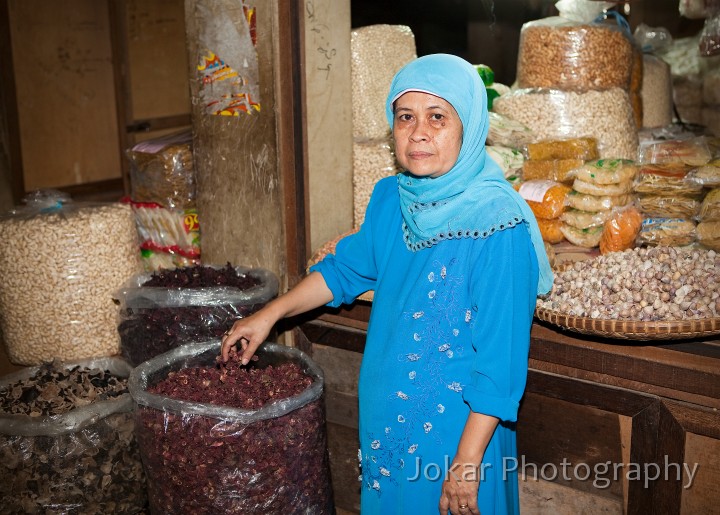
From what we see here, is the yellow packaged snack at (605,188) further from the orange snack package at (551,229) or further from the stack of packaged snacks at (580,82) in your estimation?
the stack of packaged snacks at (580,82)

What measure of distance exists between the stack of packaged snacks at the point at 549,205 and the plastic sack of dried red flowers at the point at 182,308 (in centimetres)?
89

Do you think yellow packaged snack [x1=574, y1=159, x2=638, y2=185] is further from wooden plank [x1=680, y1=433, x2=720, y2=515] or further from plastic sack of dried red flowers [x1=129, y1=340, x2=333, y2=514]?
plastic sack of dried red flowers [x1=129, y1=340, x2=333, y2=514]

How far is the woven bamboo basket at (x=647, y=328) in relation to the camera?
5.29 ft

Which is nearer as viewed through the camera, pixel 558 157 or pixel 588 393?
pixel 588 393

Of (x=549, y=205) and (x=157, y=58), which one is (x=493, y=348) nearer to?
(x=549, y=205)

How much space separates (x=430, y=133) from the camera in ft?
4.92

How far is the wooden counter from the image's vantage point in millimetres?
1674

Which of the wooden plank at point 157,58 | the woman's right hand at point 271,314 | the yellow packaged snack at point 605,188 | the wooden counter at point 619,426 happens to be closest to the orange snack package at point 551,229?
the yellow packaged snack at point 605,188

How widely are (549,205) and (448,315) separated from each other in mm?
947

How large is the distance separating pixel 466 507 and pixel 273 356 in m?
0.82

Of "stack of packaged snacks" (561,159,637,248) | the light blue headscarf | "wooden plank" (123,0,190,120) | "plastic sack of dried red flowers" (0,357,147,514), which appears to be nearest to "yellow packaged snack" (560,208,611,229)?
"stack of packaged snacks" (561,159,637,248)

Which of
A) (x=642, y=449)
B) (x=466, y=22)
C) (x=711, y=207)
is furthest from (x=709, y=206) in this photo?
(x=466, y=22)

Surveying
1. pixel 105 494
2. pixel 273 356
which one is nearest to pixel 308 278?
pixel 273 356

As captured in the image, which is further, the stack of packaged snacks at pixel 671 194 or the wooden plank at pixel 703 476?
the stack of packaged snacks at pixel 671 194
